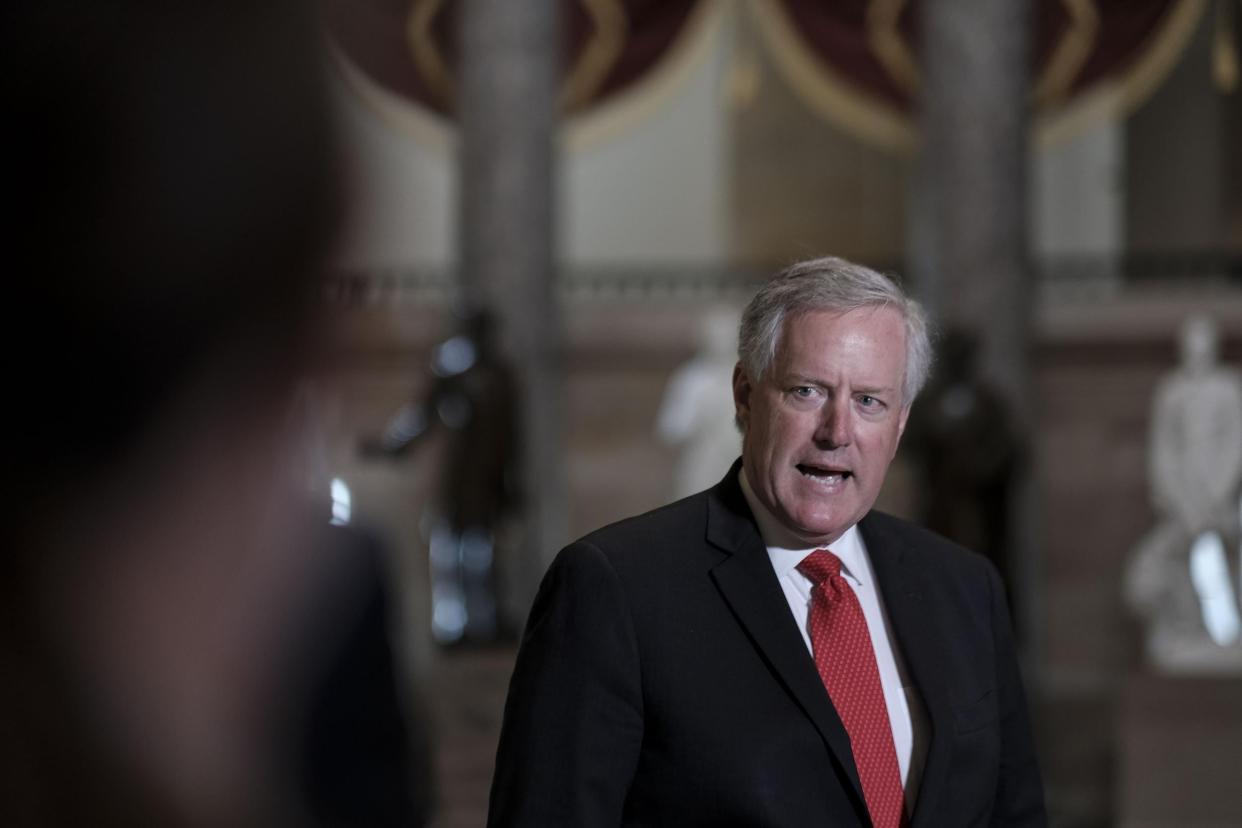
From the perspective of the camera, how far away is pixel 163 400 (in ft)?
1.24

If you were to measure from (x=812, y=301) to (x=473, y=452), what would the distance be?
7.98 metres

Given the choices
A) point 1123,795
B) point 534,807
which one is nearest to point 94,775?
point 534,807

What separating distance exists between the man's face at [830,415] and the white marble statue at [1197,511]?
8.52 m

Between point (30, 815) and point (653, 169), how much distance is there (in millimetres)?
17320

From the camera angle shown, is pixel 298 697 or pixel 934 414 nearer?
pixel 298 697

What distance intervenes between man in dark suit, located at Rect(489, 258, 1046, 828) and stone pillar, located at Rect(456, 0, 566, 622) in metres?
9.55

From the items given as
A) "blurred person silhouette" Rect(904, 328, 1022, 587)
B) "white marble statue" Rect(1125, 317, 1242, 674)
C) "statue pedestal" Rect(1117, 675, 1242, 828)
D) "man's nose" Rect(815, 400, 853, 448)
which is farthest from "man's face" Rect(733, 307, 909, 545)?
"white marble statue" Rect(1125, 317, 1242, 674)

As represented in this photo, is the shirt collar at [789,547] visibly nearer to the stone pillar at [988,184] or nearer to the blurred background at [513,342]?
the blurred background at [513,342]

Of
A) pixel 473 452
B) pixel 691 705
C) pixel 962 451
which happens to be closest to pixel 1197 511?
pixel 962 451

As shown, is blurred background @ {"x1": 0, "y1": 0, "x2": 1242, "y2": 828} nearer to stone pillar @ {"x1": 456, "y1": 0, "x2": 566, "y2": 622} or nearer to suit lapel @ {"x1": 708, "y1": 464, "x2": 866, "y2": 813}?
stone pillar @ {"x1": 456, "y1": 0, "x2": 566, "y2": 622}

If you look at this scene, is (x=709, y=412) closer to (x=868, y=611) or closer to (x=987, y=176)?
(x=987, y=176)

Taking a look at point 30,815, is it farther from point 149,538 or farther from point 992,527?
point 992,527

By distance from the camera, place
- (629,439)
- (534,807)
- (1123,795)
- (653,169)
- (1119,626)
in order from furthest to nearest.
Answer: (653,169) < (629,439) < (1119,626) < (1123,795) < (534,807)

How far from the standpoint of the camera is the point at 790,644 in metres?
2.09
